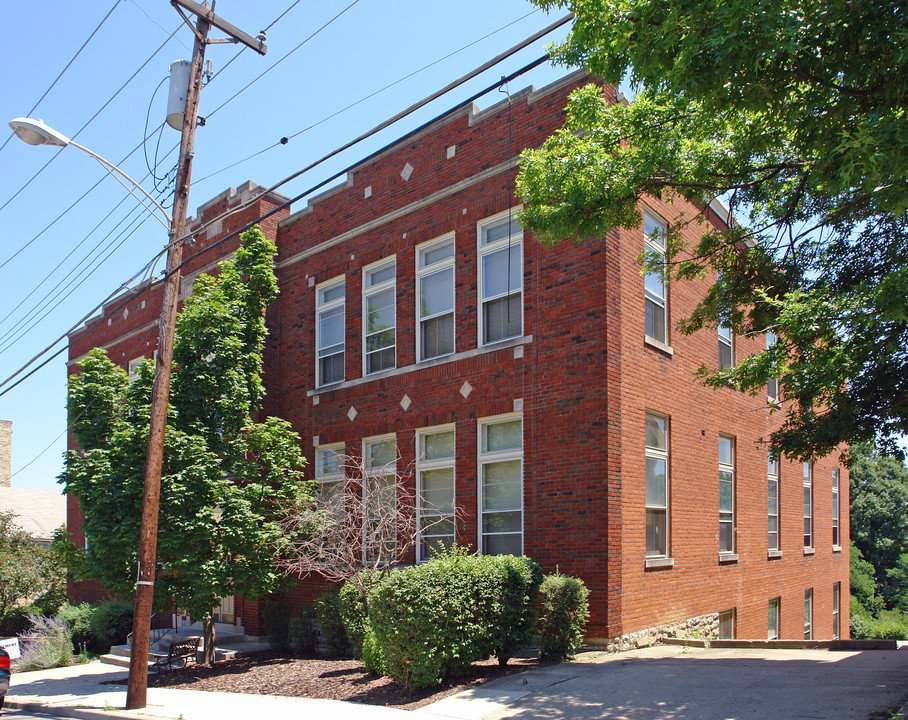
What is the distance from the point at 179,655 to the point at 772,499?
13.8 metres

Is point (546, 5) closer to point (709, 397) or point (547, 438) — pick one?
point (547, 438)

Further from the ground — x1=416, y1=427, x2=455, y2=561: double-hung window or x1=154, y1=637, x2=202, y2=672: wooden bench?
x1=416, y1=427, x2=455, y2=561: double-hung window

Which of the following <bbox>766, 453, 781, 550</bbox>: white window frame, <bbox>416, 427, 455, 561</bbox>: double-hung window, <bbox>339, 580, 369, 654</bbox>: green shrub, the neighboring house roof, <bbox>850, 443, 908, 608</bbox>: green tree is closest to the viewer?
<bbox>339, 580, 369, 654</bbox>: green shrub

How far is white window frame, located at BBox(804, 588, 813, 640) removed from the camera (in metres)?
22.0

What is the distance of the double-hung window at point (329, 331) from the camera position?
18.3m

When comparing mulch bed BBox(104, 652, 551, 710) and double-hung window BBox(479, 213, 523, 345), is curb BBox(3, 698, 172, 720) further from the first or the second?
double-hung window BBox(479, 213, 523, 345)

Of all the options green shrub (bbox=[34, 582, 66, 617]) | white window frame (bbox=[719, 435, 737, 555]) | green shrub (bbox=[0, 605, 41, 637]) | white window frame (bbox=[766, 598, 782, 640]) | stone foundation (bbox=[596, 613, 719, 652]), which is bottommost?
green shrub (bbox=[0, 605, 41, 637])

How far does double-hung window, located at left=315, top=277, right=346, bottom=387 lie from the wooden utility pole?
17.5ft

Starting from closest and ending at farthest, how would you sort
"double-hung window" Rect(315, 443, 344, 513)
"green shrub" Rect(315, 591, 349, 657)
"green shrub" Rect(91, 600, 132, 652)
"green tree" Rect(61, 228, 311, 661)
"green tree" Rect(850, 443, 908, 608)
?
"green tree" Rect(61, 228, 311, 661) → "green shrub" Rect(315, 591, 349, 657) → "double-hung window" Rect(315, 443, 344, 513) → "green shrub" Rect(91, 600, 132, 652) → "green tree" Rect(850, 443, 908, 608)

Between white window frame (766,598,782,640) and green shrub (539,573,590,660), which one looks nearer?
green shrub (539,573,590,660)

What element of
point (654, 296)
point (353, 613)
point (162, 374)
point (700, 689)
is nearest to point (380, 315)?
point (162, 374)

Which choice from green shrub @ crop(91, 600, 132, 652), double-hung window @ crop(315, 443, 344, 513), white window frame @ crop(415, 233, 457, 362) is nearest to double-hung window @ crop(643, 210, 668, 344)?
white window frame @ crop(415, 233, 457, 362)

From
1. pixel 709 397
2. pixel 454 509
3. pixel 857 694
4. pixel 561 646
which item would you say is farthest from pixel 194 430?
pixel 857 694

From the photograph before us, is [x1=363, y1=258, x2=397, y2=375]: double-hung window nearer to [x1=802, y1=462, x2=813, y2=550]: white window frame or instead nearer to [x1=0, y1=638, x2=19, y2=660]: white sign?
[x1=0, y1=638, x2=19, y2=660]: white sign
